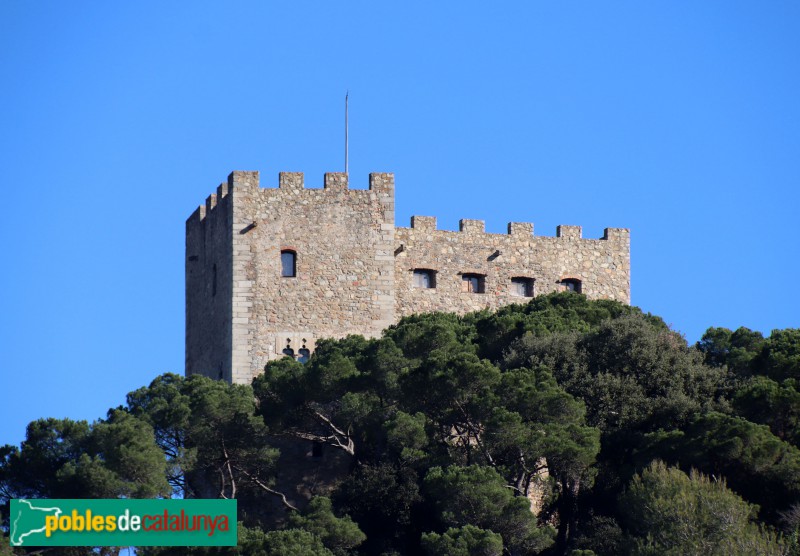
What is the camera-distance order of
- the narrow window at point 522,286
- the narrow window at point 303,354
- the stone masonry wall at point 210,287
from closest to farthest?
1. the narrow window at point 303,354
2. the stone masonry wall at point 210,287
3. the narrow window at point 522,286

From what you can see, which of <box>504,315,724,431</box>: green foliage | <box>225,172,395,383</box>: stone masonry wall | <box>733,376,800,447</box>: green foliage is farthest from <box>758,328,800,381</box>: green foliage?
<box>225,172,395,383</box>: stone masonry wall

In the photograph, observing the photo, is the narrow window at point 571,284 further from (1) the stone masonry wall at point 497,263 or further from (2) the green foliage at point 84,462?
(2) the green foliage at point 84,462

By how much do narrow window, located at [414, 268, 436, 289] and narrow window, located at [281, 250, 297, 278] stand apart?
3861 millimetres

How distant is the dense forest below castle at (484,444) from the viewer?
47125mm

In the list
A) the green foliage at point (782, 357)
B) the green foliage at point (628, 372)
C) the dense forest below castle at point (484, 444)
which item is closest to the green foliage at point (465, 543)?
the dense forest below castle at point (484, 444)

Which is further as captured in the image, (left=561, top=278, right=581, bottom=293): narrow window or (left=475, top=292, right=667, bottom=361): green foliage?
(left=561, top=278, right=581, bottom=293): narrow window

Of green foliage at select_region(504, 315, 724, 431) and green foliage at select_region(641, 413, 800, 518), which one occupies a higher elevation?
green foliage at select_region(504, 315, 724, 431)

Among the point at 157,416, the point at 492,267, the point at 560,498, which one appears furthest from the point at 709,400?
the point at 157,416

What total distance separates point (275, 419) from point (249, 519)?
2540 millimetres

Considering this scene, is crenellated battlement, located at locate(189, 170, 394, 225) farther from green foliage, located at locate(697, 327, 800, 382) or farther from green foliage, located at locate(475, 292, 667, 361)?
green foliage, located at locate(697, 327, 800, 382)

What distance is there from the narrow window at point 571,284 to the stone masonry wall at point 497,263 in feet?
0.33

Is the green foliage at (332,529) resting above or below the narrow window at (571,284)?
below

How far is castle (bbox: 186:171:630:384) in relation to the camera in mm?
55969

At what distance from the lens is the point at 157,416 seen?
5244 cm
